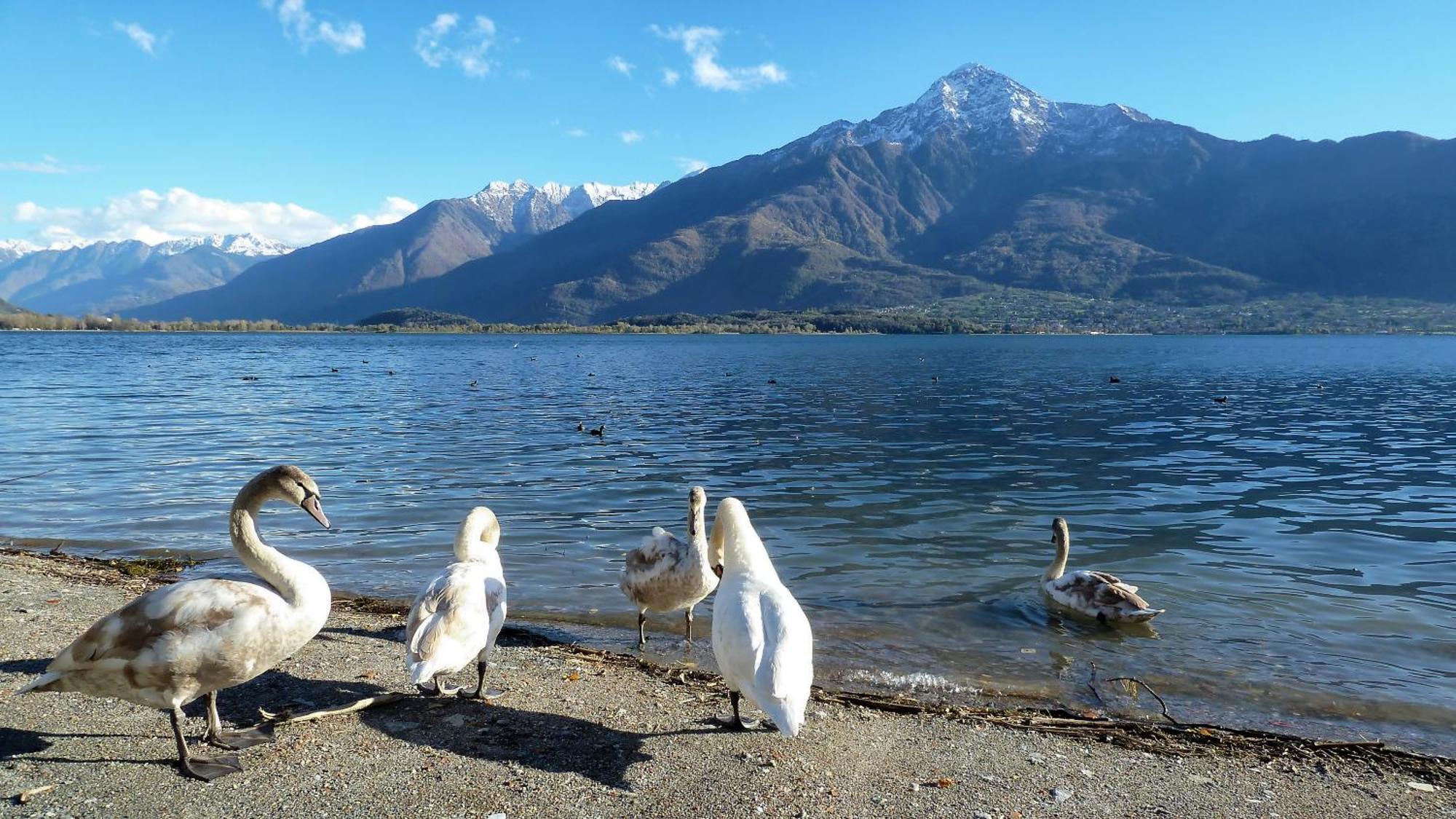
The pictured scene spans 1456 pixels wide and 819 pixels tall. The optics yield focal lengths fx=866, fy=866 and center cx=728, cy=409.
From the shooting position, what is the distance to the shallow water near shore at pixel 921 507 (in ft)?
37.1

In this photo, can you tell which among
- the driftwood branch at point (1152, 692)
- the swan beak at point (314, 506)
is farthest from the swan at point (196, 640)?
the driftwood branch at point (1152, 692)

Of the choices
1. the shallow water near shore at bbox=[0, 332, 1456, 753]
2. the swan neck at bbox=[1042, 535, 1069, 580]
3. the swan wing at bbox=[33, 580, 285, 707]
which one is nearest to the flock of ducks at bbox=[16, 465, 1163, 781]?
the swan wing at bbox=[33, 580, 285, 707]

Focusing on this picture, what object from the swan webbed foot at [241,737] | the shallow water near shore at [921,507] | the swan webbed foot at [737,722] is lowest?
the shallow water near shore at [921,507]

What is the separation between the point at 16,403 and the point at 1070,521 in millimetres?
51945

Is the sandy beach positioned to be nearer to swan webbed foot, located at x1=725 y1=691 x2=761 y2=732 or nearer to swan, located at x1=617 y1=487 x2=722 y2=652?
swan webbed foot, located at x1=725 y1=691 x2=761 y2=732

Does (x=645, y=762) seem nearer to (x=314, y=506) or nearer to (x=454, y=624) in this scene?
(x=454, y=624)

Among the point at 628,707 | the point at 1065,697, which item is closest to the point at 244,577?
the point at 628,707

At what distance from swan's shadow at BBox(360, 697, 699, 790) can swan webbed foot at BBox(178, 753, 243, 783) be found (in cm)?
115

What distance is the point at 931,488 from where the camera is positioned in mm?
23969

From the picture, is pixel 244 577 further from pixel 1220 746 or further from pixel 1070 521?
pixel 1070 521

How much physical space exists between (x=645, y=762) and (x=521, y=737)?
119cm

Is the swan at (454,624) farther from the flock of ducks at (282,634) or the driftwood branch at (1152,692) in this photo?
the driftwood branch at (1152,692)

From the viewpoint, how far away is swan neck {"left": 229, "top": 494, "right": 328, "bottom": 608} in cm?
676

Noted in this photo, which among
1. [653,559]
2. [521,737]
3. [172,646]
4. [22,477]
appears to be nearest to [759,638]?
[521,737]
